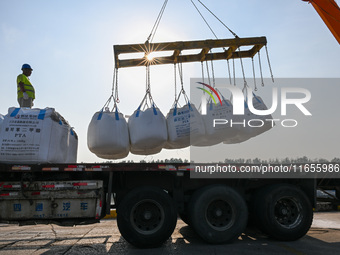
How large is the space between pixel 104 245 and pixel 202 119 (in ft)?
9.47

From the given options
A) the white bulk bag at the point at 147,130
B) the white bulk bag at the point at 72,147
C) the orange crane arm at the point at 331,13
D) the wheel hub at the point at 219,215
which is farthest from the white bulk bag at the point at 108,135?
the orange crane arm at the point at 331,13

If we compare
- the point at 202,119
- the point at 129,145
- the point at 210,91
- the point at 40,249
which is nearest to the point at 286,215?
the point at 202,119

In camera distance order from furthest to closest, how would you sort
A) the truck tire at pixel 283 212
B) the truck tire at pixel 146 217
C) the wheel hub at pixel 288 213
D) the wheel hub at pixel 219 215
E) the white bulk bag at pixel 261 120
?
the white bulk bag at pixel 261 120 → the wheel hub at pixel 288 213 → the truck tire at pixel 283 212 → the wheel hub at pixel 219 215 → the truck tire at pixel 146 217

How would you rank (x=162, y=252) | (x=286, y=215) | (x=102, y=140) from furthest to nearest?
(x=286, y=215), (x=102, y=140), (x=162, y=252)

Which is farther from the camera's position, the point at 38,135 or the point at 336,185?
the point at 336,185

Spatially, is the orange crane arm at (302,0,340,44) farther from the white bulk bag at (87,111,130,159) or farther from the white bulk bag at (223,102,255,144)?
the white bulk bag at (87,111,130,159)

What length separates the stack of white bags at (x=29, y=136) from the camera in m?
5.05

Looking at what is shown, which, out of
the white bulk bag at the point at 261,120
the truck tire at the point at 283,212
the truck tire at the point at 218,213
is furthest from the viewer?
the white bulk bag at the point at 261,120

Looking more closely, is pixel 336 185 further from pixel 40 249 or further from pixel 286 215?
pixel 40 249

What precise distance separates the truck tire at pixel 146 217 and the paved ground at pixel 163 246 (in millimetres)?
191

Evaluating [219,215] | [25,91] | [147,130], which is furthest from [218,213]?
[25,91]

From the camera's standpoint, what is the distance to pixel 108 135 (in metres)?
5.37

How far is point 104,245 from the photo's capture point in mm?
5633

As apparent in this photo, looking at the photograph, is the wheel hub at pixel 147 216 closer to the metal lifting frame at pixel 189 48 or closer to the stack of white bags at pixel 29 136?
the stack of white bags at pixel 29 136
